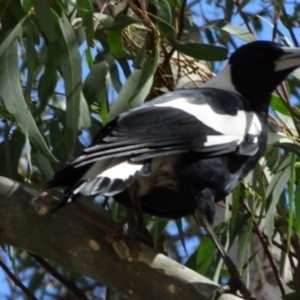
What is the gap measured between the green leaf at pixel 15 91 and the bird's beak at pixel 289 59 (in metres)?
0.49

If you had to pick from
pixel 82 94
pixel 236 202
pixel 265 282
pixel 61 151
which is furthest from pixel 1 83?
pixel 265 282

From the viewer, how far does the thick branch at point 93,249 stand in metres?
1.29

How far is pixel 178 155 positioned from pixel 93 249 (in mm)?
266

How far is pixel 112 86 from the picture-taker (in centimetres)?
178

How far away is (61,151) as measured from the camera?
68.7 inches

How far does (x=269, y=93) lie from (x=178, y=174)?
355 millimetres

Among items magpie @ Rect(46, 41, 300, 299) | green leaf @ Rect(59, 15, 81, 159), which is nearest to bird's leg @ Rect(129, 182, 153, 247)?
magpie @ Rect(46, 41, 300, 299)

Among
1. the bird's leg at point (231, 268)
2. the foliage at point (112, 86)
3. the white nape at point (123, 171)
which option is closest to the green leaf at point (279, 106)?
the foliage at point (112, 86)

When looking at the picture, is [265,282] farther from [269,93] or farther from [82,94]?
[82,94]

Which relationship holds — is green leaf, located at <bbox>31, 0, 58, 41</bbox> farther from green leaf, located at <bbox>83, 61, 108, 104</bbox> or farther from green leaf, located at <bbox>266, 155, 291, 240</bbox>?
green leaf, located at <bbox>266, 155, 291, 240</bbox>

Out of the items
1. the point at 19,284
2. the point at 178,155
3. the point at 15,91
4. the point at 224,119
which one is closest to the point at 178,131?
the point at 178,155

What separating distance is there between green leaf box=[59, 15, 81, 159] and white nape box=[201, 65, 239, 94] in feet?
1.07

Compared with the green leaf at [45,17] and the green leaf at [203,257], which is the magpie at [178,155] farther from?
the green leaf at [203,257]

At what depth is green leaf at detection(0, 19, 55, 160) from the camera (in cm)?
146
